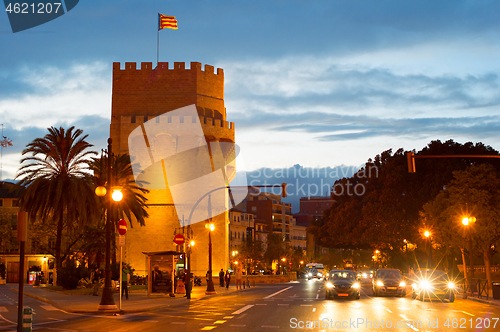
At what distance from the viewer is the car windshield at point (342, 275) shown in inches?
1185

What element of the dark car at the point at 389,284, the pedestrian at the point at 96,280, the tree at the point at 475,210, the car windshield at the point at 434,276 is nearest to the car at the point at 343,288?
the car windshield at the point at 434,276

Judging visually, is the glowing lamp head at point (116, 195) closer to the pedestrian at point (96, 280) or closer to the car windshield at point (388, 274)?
the pedestrian at point (96, 280)

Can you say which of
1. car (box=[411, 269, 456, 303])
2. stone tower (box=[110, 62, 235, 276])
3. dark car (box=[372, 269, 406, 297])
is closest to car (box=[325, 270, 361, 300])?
car (box=[411, 269, 456, 303])

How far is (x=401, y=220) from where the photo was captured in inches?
2088

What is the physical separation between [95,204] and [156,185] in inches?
851

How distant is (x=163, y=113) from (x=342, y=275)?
116 ft

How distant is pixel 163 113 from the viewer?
61.6 metres

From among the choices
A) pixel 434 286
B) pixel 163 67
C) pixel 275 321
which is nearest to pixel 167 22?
pixel 163 67

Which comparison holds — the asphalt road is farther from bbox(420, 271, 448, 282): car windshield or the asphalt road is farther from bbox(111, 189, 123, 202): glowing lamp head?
bbox(420, 271, 448, 282): car windshield

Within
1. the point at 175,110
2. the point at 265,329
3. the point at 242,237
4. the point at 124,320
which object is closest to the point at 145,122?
the point at 175,110

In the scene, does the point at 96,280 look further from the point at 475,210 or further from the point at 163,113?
the point at 163,113

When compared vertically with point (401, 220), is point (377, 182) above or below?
above

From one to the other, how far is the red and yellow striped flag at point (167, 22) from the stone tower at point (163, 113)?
Result: 680 centimetres

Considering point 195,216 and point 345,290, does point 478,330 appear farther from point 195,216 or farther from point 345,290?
point 195,216
